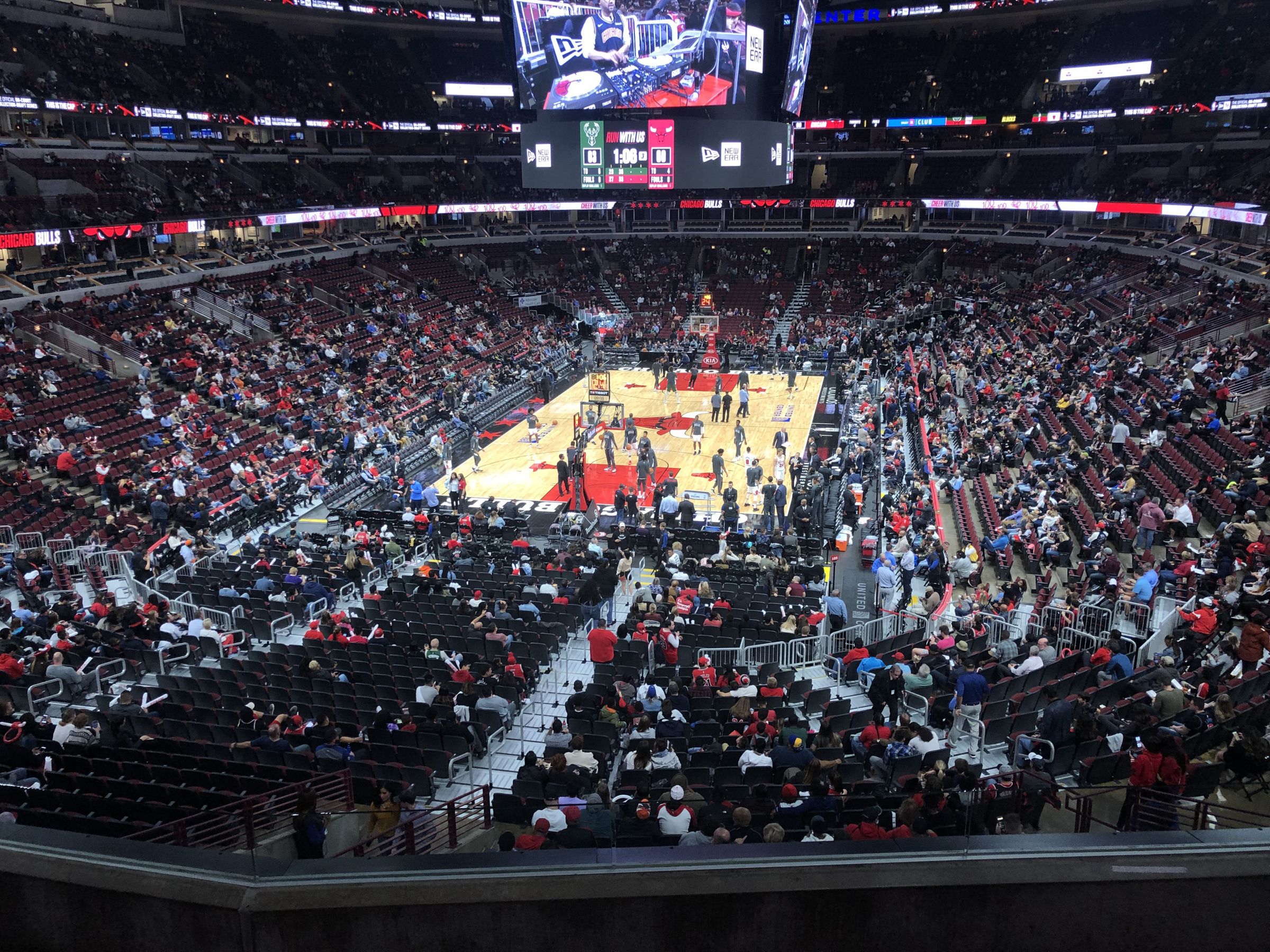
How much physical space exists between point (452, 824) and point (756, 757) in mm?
3091

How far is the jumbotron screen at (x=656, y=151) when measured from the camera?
34031 millimetres

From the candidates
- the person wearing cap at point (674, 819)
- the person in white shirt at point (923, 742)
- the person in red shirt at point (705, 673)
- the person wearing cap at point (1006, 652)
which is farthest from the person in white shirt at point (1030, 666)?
the person wearing cap at point (674, 819)

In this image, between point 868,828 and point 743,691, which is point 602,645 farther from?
point 868,828

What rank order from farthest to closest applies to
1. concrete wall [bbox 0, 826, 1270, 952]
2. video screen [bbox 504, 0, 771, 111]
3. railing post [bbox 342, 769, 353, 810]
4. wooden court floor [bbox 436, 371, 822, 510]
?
video screen [bbox 504, 0, 771, 111] → wooden court floor [bbox 436, 371, 822, 510] → railing post [bbox 342, 769, 353, 810] → concrete wall [bbox 0, 826, 1270, 952]

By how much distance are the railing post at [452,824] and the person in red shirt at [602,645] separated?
4.60m

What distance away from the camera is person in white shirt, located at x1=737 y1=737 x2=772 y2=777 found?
8789 mm

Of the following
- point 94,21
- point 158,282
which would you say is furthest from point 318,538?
point 94,21

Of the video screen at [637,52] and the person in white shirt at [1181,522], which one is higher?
the video screen at [637,52]

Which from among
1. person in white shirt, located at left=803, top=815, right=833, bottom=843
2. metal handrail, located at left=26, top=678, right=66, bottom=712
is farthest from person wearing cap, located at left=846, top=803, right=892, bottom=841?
metal handrail, located at left=26, top=678, right=66, bottom=712

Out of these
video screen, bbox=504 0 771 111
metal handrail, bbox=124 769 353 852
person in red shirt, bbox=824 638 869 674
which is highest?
video screen, bbox=504 0 771 111

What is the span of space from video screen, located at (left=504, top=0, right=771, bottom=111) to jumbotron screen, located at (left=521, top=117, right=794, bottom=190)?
97 centimetres

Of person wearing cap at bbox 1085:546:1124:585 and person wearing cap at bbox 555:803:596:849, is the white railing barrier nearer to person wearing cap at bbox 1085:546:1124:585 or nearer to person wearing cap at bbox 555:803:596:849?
person wearing cap at bbox 555:803:596:849

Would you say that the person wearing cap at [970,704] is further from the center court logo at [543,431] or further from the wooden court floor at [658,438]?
the center court logo at [543,431]

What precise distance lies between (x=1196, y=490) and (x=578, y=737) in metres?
14.2
